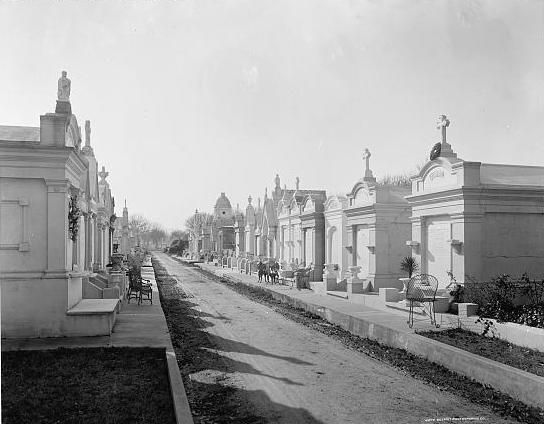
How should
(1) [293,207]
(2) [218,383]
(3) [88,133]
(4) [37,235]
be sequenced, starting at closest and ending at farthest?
(2) [218,383]
(4) [37,235]
(3) [88,133]
(1) [293,207]

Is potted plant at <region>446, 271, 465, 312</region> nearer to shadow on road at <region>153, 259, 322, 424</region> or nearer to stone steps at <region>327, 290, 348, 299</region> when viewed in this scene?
stone steps at <region>327, 290, 348, 299</region>

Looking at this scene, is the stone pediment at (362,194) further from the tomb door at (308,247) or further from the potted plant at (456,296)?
the potted plant at (456,296)

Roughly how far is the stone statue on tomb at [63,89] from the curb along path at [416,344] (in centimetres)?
880

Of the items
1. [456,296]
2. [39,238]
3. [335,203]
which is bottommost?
[456,296]

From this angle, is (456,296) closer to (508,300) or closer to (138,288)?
(508,300)

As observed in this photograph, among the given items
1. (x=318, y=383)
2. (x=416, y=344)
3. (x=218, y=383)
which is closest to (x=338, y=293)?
(x=416, y=344)

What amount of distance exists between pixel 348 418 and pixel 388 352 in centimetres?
420

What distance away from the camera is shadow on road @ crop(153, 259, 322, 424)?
20.9 feet

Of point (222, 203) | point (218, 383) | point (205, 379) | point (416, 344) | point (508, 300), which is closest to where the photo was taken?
point (218, 383)

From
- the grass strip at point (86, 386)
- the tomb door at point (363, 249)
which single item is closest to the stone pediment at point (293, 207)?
the tomb door at point (363, 249)

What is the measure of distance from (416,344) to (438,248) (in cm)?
581

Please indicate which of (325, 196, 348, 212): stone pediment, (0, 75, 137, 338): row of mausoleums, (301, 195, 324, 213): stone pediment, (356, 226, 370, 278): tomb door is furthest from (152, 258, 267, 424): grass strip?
(301, 195, 324, 213): stone pediment

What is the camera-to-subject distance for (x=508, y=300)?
38.1ft

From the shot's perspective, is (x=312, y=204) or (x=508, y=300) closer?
(x=508, y=300)
